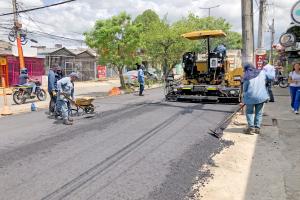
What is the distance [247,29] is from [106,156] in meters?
6.90

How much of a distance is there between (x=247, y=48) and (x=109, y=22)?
1440 cm

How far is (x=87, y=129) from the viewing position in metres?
10.0

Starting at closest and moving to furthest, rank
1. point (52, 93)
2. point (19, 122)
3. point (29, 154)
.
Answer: point (29, 154) → point (19, 122) → point (52, 93)

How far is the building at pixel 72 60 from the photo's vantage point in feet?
131

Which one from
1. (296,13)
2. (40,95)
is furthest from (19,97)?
(296,13)

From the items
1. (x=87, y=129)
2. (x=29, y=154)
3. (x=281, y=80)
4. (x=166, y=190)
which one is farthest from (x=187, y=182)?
(x=281, y=80)

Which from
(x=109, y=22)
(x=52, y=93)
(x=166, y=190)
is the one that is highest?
(x=109, y=22)

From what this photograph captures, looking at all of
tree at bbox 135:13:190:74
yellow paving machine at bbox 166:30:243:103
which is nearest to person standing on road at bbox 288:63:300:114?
yellow paving machine at bbox 166:30:243:103

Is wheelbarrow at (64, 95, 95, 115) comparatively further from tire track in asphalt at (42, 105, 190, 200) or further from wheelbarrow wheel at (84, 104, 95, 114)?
tire track in asphalt at (42, 105, 190, 200)

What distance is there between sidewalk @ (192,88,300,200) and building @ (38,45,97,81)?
31.9 metres

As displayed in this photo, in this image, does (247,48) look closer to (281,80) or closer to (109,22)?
(109,22)

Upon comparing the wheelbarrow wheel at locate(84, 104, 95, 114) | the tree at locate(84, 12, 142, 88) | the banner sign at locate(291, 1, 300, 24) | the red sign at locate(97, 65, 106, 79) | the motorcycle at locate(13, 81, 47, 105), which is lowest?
the wheelbarrow wheel at locate(84, 104, 95, 114)

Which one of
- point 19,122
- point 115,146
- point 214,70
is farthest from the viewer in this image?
point 214,70

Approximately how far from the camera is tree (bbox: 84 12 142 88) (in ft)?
79.5
